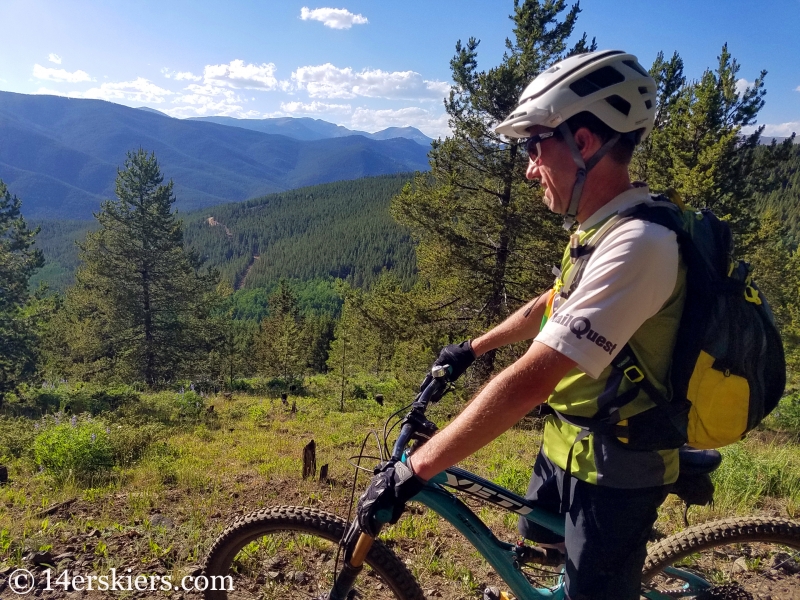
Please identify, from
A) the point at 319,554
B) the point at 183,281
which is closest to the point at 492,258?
the point at 319,554

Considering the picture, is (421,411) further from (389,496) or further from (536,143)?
(536,143)

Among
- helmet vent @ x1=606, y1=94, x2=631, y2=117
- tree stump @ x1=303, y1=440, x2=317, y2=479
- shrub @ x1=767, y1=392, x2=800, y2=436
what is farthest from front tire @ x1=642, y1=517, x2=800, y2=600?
shrub @ x1=767, y1=392, x2=800, y2=436

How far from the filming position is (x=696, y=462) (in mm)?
2160

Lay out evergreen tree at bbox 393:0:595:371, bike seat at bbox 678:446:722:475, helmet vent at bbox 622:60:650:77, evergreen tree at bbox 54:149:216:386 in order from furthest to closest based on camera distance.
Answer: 1. evergreen tree at bbox 54:149:216:386
2. evergreen tree at bbox 393:0:595:371
3. bike seat at bbox 678:446:722:475
4. helmet vent at bbox 622:60:650:77

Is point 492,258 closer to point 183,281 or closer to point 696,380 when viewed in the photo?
point 696,380

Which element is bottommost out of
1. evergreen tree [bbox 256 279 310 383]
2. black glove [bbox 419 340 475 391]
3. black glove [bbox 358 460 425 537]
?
evergreen tree [bbox 256 279 310 383]

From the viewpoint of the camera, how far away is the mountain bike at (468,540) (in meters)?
2.21

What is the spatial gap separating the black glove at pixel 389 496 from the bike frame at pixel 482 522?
1.51 ft

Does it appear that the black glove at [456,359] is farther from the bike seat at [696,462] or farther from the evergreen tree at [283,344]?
the evergreen tree at [283,344]

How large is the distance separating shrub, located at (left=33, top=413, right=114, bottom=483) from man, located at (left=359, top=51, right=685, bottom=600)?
19.7ft

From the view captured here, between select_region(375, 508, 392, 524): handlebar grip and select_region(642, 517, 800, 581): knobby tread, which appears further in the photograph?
select_region(642, 517, 800, 581): knobby tread

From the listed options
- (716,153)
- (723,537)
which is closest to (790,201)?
(716,153)

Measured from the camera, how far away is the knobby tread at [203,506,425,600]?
223cm

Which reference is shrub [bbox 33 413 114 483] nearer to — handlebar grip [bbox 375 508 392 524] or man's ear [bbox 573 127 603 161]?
handlebar grip [bbox 375 508 392 524]
